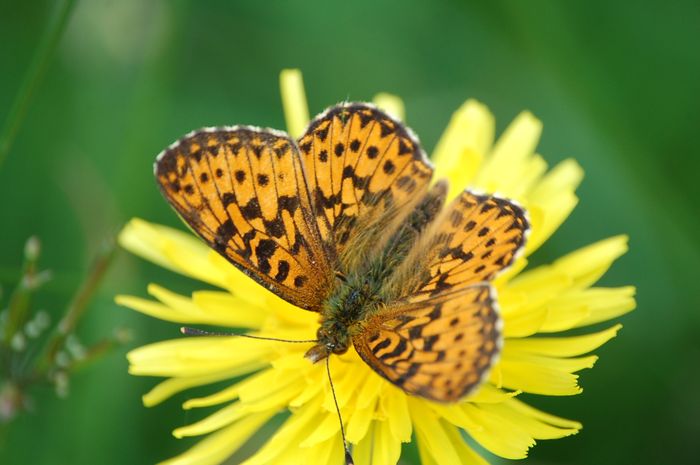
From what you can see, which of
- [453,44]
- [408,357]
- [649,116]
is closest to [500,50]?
[453,44]

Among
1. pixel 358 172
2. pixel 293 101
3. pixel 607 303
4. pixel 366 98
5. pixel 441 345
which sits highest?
pixel 366 98

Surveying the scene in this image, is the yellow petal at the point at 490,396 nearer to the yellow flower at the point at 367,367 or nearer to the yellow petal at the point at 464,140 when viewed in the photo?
the yellow flower at the point at 367,367

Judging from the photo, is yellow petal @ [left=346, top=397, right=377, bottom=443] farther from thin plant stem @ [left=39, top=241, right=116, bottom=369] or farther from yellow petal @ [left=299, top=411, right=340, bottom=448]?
thin plant stem @ [left=39, top=241, right=116, bottom=369]

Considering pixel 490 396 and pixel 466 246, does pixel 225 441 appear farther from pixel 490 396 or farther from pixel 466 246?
pixel 466 246

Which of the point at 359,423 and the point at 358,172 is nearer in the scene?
the point at 359,423

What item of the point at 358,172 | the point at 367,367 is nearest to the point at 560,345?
the point at 367,367

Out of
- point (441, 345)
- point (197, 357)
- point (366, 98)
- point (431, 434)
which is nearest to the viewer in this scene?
point (441, 345)

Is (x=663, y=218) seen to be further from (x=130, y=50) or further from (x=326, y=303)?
(x=130, y=50)

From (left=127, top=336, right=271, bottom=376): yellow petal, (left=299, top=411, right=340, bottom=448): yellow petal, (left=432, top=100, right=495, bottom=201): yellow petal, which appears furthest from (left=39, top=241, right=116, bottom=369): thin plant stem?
(left=432, top=100, right=495, bottom=201): yellow petal
